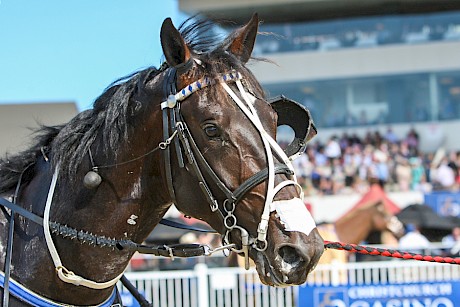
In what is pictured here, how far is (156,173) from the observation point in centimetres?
283

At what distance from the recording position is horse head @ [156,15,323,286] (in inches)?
96.7

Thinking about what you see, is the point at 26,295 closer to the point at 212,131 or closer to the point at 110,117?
the point at 110,117

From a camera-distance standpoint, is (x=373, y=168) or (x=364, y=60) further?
(x=364, y=60)

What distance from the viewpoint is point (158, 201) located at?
9.42 feet

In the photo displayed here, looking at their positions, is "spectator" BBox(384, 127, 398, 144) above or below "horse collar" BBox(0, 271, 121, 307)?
below

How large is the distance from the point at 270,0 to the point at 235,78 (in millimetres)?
23202

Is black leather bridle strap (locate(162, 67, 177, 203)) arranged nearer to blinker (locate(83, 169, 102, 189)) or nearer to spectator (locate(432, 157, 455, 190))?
blinker (locate(83, 169, 102, 189))

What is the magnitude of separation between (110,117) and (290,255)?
3.21ft

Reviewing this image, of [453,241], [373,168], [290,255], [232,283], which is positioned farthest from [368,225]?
[290,255]

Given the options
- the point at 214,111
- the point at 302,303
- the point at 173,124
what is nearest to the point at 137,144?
the point at 173,124

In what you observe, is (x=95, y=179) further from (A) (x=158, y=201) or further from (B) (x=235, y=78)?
(B) (x=235, y=78)

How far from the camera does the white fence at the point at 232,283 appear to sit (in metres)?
7.89

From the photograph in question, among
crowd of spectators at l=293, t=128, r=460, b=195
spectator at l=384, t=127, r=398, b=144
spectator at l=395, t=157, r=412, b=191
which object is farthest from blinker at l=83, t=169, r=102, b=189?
spectator at l=384, t=127, r=398, b=144

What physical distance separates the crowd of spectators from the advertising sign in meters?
9.18
